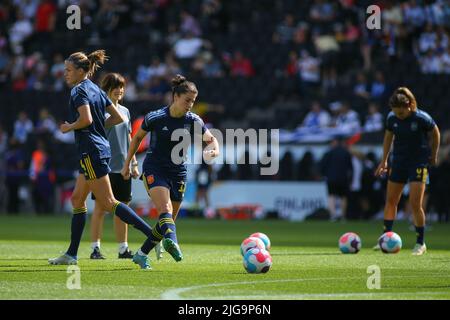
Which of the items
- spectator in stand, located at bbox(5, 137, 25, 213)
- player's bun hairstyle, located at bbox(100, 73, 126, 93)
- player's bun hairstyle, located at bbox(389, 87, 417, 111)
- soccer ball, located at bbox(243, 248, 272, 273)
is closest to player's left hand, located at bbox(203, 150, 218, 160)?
soccer ball, located at bbox(243, 248, 272, 273)

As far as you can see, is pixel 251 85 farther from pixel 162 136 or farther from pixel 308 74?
pixel 162 136

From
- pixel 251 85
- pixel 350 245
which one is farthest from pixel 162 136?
pixel 251 85

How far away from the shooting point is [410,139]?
615 inches

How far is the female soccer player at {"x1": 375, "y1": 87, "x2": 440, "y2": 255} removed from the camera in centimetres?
1534

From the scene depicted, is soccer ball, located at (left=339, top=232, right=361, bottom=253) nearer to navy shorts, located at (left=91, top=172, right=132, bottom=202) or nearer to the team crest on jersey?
navy shorts, located at (left=91, top=172, right=132, bottom=202)

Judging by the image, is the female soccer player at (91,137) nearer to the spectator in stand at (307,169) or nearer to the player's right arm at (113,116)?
the player's right arm at (113,116)

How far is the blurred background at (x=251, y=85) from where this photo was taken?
2669 cm

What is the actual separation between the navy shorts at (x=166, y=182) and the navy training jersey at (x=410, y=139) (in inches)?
174

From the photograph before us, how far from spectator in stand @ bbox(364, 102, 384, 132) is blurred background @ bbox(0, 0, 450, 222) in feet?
0.12

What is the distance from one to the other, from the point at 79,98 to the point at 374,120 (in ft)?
50.0
